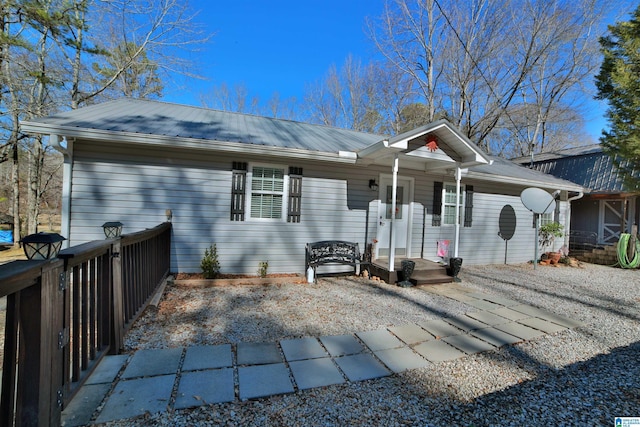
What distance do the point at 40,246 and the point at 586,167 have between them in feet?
55.7

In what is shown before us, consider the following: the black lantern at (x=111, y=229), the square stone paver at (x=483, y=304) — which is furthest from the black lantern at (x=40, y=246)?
the square stone paver at (x=483, y=304)

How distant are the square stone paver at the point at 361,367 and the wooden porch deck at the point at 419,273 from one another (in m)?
3.09

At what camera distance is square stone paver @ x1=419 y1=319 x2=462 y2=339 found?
346 centimetres

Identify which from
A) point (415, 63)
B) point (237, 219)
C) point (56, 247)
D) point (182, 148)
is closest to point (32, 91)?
point (182, 148)

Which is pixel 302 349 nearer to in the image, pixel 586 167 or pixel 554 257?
pixel 554 257

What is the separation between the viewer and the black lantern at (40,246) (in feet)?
4.72

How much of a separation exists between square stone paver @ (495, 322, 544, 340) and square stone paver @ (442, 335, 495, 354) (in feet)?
1.93

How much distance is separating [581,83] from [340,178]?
1535 centimetres

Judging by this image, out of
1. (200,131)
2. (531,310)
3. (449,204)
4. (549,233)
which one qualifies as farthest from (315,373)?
(549,233)

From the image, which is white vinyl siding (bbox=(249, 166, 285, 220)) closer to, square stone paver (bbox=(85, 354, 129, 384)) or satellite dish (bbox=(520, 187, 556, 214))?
square stone paver (bbox=(85, 354, 129, 384))

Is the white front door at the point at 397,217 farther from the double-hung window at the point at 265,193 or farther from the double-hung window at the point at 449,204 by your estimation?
the double-hung window at the point at 265,193

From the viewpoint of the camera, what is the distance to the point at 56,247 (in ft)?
5.07

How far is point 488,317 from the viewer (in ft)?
13.4

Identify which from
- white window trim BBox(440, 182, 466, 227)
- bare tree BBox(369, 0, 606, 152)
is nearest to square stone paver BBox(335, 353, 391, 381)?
white window trim BBox(440, 182, 466, 227)
